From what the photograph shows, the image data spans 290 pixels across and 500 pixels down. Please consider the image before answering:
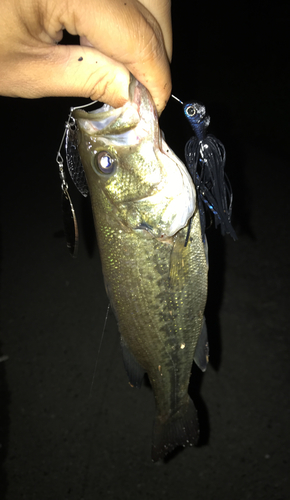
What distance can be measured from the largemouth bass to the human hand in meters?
0.06

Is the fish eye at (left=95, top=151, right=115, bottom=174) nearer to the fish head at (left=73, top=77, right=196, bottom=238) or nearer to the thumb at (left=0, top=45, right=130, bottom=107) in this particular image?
the fish head at (left=73, top=77, right=196, bottom=238)

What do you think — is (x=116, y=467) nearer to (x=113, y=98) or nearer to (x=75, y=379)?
(x=75, y=379)

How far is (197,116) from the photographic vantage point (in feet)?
3.53

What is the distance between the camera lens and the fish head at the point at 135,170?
42.2 inches

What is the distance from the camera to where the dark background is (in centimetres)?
238

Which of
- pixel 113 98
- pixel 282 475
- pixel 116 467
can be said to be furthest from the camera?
pixel 116 467

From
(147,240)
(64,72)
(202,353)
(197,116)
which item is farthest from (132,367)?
(64,72)

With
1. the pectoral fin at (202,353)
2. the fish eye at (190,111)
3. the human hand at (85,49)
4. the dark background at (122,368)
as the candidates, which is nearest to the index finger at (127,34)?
the human hand at (85,49)

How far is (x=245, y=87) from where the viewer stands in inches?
239

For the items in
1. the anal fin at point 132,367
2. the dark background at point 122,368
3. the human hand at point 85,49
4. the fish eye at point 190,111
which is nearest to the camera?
the human hand at point 85,49

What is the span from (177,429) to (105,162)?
1.26 meters

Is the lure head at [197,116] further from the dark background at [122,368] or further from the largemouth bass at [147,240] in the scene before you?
the dark background at [122,368]

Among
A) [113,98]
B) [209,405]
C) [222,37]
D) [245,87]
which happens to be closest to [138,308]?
[113,98]

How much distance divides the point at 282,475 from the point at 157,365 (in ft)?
5.19
